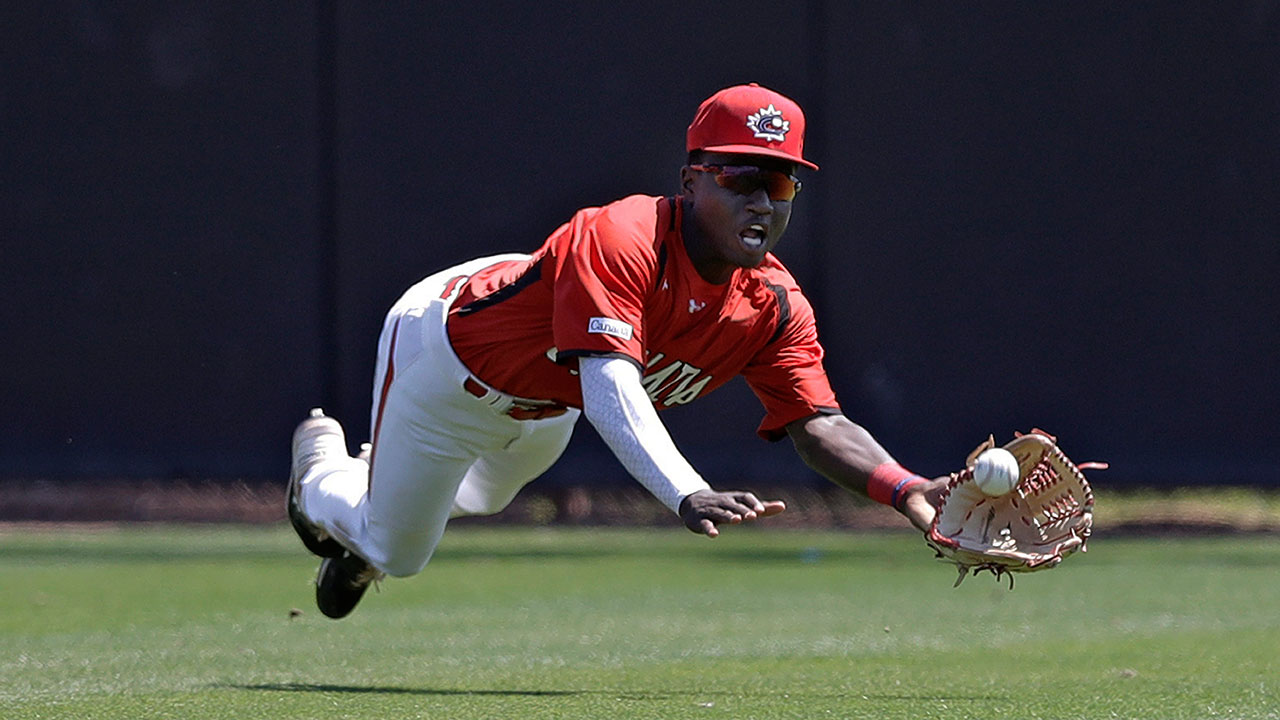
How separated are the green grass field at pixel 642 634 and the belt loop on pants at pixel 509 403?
0.79 meters

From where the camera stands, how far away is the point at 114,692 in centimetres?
519

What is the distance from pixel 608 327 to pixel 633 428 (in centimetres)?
29

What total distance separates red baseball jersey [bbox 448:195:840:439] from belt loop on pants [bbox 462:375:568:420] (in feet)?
0.13

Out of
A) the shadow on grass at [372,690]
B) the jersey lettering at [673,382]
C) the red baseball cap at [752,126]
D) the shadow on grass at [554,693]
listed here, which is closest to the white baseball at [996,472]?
the shadow on grass at [554,693]

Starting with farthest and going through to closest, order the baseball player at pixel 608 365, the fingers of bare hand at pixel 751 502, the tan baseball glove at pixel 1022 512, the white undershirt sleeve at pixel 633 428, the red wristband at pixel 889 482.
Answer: the red wristband at pixel 889 482
the baseball player at pixel 608 365
the tan baseball glove at pixel 1022 512
the white undershirt sleeve at pixel 633 428
the fingers of bare hand at pixel 751 502

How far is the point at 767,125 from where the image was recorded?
193 inches

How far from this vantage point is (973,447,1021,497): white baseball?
442 cm

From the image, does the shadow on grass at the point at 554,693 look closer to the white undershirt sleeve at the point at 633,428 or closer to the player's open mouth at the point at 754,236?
the white undershirt sleeve at the point at 633,428

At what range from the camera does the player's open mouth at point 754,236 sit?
194 inches

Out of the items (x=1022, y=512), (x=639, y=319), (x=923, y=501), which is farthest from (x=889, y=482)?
(x=639, y=319)

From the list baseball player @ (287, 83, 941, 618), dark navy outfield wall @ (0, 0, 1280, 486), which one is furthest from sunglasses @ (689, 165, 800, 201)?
dark navy outfield wall @ (0, 0, 1280, 486)

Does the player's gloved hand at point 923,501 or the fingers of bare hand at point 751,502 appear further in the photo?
the player's gloved hand at point 923,501

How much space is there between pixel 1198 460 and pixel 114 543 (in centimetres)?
647

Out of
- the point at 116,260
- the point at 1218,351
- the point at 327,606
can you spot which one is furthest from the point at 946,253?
the point at 327,606
